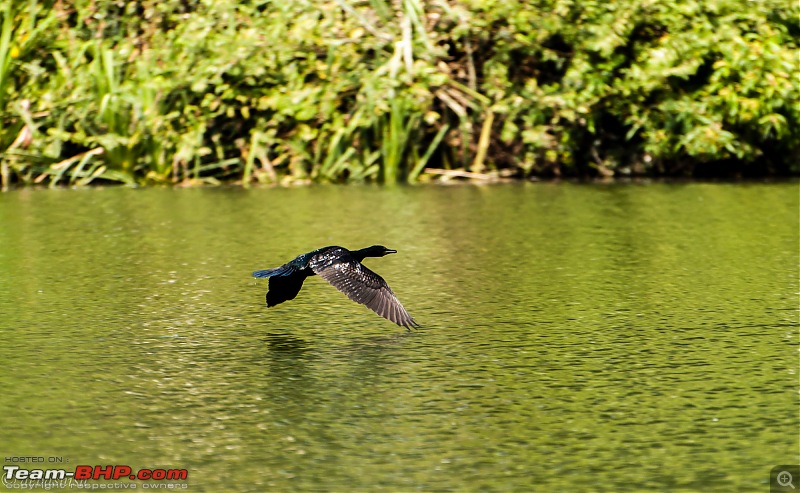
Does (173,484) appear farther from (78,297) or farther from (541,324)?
(78,297)

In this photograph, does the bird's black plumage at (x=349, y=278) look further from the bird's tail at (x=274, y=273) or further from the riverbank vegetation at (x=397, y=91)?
the riverbank vegetation at (x=397, y=91)

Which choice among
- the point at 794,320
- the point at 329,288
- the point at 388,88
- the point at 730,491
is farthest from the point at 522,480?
the point at 388,88

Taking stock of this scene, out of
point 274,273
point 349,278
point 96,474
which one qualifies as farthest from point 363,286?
point 96,474

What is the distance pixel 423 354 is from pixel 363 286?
560 mm

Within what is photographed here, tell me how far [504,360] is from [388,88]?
950cm

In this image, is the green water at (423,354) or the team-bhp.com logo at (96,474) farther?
the green water at (423,354)

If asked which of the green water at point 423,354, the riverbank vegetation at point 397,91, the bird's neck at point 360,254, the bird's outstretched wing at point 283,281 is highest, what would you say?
the riverbank vegetation at point 397,91

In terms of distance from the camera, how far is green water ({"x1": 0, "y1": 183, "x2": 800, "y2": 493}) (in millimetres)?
5605

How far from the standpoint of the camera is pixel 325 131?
17.1m

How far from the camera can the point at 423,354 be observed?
7.52m

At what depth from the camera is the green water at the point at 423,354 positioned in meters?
5.61

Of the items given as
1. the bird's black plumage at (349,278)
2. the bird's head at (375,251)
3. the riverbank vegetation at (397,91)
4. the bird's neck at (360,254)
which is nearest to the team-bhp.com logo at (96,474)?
the bird's black plumage at (349,278)

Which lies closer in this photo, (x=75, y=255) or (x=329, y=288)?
(x=329, y=288)

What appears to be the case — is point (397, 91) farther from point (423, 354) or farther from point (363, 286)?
point (423, 354)
